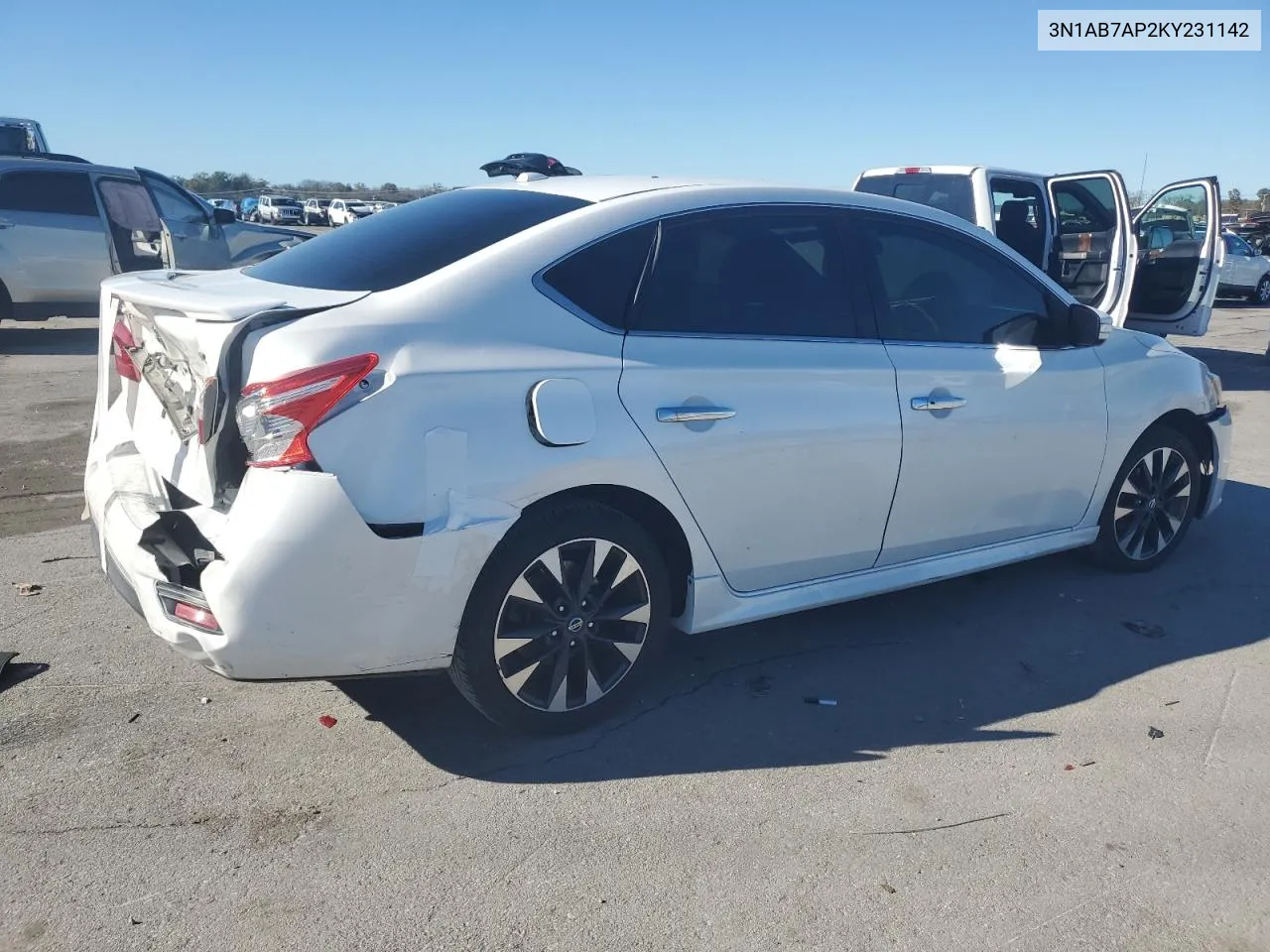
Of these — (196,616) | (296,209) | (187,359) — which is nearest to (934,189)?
(187,359)

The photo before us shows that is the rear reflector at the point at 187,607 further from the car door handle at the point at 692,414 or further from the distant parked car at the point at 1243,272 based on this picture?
the distant parked car at the point at 1243,272

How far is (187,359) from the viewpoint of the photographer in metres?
3.15

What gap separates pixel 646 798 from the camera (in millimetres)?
3182

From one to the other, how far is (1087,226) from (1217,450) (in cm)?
590

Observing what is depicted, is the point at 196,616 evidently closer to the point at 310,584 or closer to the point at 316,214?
the point at 310,584

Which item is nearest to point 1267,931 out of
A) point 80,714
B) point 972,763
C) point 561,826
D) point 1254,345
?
point 972,763

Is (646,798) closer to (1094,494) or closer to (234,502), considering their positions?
(234,502)

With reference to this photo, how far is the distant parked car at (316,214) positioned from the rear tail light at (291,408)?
4894cm

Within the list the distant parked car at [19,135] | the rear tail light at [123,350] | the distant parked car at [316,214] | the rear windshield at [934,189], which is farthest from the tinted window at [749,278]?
the distant parked car at [316,214]

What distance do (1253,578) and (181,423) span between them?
4895 mm

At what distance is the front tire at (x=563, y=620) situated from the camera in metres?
3.21

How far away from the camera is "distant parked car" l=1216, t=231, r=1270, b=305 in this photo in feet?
67.3

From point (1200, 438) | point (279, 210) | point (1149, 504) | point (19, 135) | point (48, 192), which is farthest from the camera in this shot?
point (279, 210)

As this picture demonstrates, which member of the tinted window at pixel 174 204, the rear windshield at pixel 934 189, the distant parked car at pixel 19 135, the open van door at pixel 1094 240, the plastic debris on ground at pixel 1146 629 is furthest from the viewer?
the distant parked car at pixel 19 135
